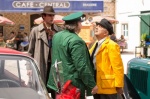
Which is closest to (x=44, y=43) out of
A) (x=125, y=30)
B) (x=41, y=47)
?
(x=41, y=47)

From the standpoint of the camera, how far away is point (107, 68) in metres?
4.68

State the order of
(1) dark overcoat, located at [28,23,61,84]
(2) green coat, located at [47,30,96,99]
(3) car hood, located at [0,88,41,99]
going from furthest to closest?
(1) dark overcoat, located at [28,23,61,84] → (2) green coat, located at [47,30,96,99] → (3) car hood, located at [0,88,41,99]

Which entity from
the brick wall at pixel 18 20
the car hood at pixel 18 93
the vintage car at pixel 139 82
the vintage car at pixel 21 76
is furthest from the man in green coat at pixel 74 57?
the brick wall at pixel 18 20

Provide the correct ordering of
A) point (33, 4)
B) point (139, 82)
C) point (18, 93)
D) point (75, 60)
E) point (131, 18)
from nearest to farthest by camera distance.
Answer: point (18, 93) < point (75, 60) < point (139, 82) < point (33, 4) < point (131, 18)

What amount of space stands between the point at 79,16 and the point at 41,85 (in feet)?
3.54

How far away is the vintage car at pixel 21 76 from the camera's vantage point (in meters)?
3.63

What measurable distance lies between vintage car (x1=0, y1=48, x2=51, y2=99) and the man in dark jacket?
56.6 inches

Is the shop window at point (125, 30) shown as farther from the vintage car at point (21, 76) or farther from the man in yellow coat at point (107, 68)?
the vintage car at point (21, 76)

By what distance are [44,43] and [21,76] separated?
5.11 ft

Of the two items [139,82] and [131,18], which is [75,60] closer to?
[139,82]

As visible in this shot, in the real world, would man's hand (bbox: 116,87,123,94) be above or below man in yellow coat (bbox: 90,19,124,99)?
below

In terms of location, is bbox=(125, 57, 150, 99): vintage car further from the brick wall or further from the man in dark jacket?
the brick wall

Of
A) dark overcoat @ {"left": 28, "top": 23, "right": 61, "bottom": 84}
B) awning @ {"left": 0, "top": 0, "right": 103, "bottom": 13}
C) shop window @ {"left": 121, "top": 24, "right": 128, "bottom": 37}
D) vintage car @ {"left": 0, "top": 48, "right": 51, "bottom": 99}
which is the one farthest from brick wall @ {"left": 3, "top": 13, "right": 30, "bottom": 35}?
vintage car @ {"left": 0, "top": 48, "right": 51, "bottom": 99}

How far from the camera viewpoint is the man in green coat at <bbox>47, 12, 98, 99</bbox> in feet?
13.8
